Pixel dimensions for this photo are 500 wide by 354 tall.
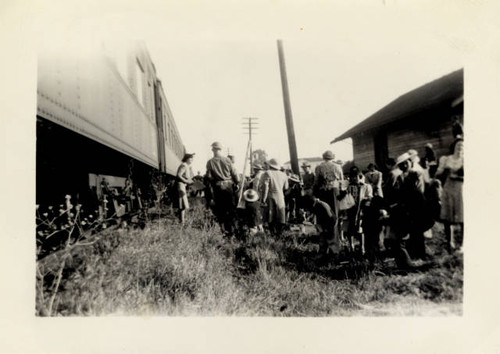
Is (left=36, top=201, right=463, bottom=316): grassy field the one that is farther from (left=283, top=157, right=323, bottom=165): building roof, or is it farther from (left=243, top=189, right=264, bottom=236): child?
(left=283, top=157, right=323, bottom=165): building roof

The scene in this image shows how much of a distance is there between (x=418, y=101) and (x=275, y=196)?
66.9 inches

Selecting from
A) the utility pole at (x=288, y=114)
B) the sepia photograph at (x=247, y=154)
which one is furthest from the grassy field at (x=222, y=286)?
the utility pole at (x=288, y=114)

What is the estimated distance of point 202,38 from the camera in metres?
3.23

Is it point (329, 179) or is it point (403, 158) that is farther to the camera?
point (329, 179)

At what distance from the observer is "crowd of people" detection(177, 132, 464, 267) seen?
10.6ft

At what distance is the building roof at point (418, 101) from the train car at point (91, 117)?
6.71ft

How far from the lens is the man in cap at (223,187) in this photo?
3520mm

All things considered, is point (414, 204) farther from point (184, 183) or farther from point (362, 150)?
point (184, 183)

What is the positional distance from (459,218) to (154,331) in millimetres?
2908

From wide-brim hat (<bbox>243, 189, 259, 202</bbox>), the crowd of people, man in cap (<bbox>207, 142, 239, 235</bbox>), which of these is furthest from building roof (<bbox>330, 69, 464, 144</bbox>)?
man in cap (<bbox>207, 142, 239, 235</bbox>)

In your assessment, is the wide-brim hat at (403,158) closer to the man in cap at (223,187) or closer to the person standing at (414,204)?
the person standing at (414,204)

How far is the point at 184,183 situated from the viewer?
12.4 ft

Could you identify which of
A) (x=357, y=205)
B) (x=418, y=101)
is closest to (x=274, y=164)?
(x=357, y=205)

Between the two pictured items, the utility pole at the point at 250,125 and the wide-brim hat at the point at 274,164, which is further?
the wide-brim hat at the point at 274,164
